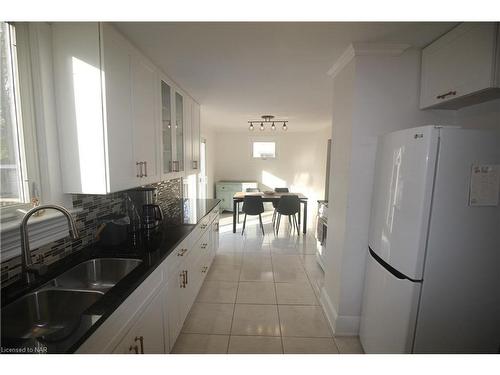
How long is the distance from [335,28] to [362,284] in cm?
189

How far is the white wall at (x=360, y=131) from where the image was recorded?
1712 millimetres

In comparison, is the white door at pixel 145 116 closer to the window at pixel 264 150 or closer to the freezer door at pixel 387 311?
the freezer door at pixel 387 311

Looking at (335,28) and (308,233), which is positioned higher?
(335,28)

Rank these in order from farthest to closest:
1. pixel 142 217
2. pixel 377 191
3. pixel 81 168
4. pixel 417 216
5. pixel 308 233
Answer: pixel 308 233 < pixel 142 217 < pixel 377 191 < pixel 81 168 < pixel 417 216

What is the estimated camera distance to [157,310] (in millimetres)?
1419

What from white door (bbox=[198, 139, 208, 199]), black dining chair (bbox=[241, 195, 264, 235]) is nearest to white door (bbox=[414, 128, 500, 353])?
black dining chair (bbox=[241, 195, 264, 235])

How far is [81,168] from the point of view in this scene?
141 cm

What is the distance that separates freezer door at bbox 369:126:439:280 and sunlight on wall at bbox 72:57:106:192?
178cm

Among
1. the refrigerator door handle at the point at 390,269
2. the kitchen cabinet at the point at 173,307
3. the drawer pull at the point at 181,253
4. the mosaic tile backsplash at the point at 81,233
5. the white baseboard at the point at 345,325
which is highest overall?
the mosaic tile backsplash at the point at 81,233

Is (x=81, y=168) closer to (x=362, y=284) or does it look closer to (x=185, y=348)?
(x=185, y=348)

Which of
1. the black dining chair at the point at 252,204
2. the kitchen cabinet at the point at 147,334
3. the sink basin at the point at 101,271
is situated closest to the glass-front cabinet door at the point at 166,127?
the sink basin at the point at 101,271

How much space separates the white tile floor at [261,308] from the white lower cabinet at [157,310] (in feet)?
0.81
